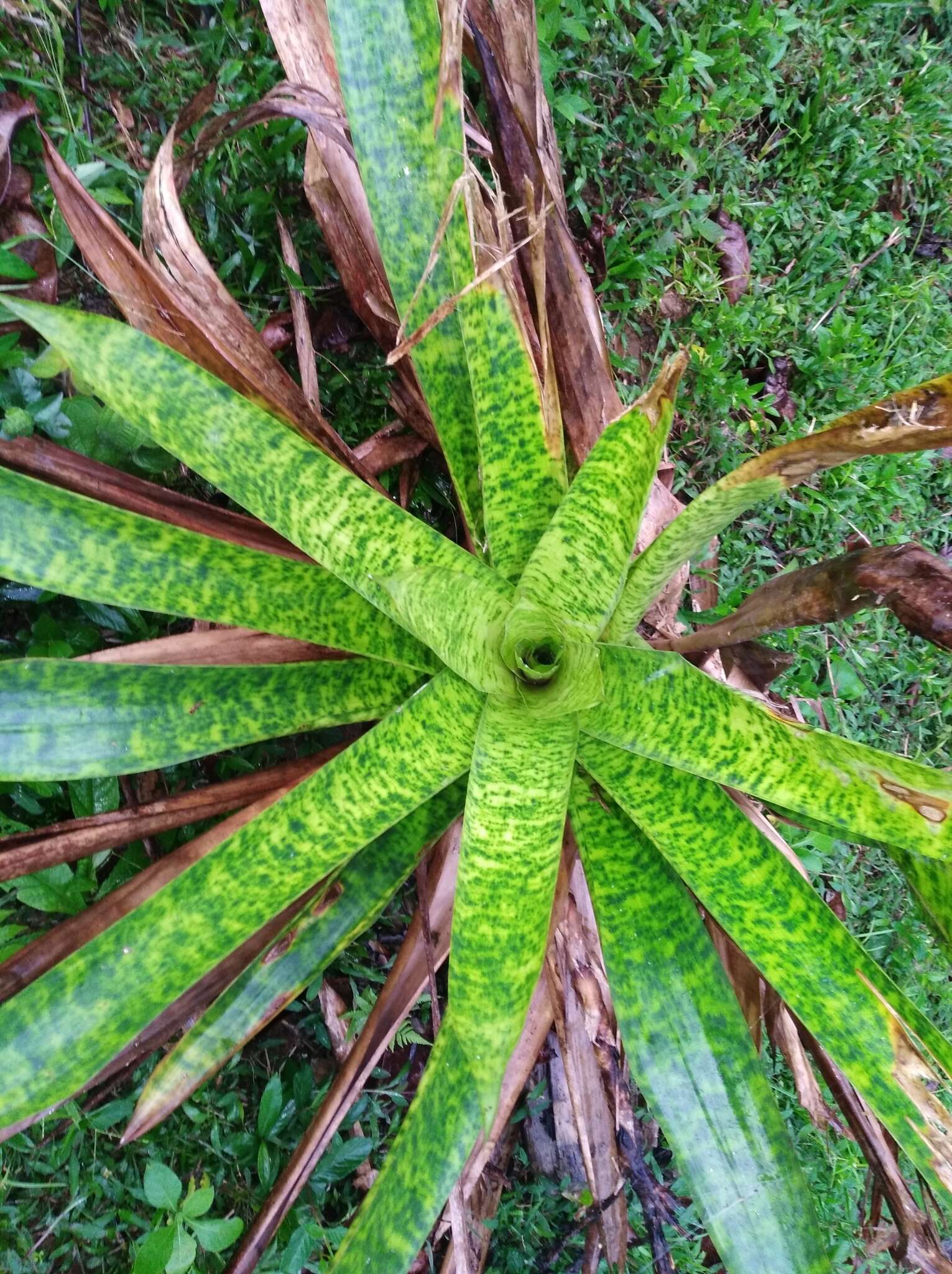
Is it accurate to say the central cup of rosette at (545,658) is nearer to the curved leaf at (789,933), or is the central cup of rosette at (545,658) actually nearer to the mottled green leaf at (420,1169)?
the curved leaf at (789,933)

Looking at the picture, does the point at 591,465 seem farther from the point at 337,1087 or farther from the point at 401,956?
the point at 337,1087

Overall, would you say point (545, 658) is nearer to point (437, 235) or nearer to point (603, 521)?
point (603, 521)

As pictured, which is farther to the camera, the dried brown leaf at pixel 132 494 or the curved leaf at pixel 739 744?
the dried brown leaf at pixel 132 494

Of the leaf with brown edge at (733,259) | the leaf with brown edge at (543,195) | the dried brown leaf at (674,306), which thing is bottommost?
the leaf with brown edge at (543,195)

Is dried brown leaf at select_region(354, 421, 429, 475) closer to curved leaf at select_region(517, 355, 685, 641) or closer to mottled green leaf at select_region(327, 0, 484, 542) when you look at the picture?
mottled green leaf at select_region(327, 0, 484, 542)

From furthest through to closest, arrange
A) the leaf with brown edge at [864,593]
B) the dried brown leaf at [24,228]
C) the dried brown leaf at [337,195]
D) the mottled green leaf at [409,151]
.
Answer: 1. the dried brown leaf at [24,228]
2. the dried brown leaf at [337,195]
3. the mottled green leaf at [409,151]
4. the leaf with brown edge at [864,593]

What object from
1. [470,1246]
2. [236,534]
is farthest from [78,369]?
[470,1246]

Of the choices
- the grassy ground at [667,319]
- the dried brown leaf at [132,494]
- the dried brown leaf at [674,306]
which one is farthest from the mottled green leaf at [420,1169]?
the dried brown leaf at [674,306]

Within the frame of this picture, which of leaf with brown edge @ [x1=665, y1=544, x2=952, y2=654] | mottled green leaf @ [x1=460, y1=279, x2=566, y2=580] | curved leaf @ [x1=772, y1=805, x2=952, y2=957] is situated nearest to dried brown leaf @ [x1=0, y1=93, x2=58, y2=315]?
mottled green leaf @ [x1=460, y1=279, x2=566, y2=580]
